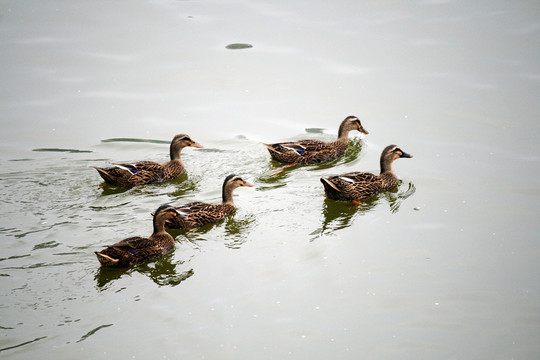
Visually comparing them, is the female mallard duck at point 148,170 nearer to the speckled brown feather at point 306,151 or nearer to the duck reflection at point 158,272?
the speckled brown feather at point 306,151

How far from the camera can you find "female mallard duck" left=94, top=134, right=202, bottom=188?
10570mm

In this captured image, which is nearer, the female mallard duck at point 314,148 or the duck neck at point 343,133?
the female mallard duck at point 314,148

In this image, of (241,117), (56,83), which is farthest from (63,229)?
(56,83)

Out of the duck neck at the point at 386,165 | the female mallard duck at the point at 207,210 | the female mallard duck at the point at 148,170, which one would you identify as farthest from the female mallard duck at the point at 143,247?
the duck neck at the point at 386,165

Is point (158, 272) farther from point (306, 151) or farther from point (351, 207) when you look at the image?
point (306, 151)

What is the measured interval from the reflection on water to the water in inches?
1.8

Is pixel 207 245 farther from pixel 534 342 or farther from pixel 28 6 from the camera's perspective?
pixel 28 6

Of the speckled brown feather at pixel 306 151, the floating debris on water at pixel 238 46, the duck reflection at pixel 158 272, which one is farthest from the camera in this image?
the floating debris on water at pixel 238 46

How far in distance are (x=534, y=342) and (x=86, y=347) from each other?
14.8 feet

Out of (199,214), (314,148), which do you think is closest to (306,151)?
(314,148)

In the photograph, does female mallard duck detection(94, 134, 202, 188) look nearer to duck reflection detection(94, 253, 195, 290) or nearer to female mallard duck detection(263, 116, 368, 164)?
female mallard duck detection(263, 116, 368, 164)

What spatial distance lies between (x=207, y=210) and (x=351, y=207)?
2.12m

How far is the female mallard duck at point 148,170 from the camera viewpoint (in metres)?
10.6

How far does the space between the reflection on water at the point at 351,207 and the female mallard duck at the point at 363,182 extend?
95mm
